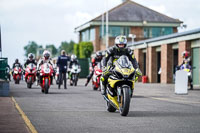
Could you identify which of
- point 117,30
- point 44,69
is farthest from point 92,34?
point 44,69

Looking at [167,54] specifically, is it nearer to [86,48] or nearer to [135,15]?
[135,15]

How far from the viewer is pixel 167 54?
39.6 m

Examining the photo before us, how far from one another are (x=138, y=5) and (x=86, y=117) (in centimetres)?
7058

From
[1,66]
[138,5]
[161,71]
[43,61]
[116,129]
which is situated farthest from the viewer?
[138,5]

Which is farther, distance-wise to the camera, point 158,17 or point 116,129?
point 158,17

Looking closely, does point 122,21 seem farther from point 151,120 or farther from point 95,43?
point 151,120

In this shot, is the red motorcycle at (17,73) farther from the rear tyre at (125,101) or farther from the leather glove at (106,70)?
the rear tyre at (125,101)

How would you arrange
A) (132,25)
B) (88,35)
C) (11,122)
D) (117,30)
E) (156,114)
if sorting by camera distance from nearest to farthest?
1. (11,122)
2. (156,114)
3. (117,30)
4. (132,25)
5. (88,35)

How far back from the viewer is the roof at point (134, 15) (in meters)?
74.9

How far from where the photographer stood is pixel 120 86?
37.8 feet

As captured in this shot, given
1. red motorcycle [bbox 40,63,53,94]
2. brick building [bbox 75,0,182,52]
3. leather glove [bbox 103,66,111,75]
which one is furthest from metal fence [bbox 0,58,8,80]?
brick building [bbox 75,0,182,52]

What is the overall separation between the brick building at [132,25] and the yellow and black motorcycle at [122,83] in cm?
6081

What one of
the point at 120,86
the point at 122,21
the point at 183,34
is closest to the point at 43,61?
the point at 120,86

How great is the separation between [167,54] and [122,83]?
93.4 feet
